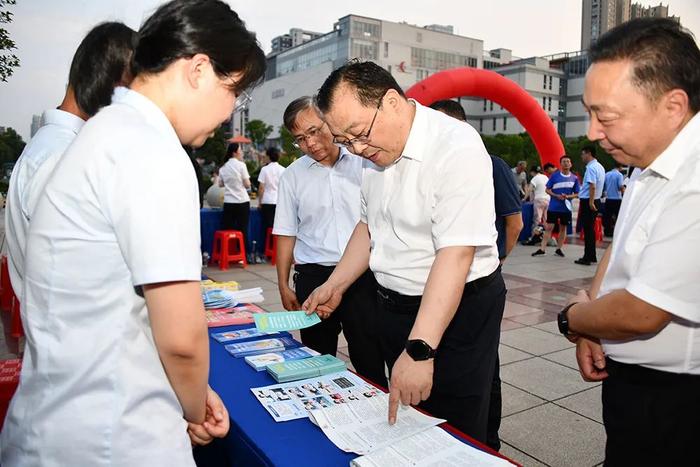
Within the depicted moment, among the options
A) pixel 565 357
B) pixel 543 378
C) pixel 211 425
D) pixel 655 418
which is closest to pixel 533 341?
pixel 565 357

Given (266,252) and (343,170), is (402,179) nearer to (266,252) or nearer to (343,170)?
(343,170)

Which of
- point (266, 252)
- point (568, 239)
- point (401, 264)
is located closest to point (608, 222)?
point (568, 239)

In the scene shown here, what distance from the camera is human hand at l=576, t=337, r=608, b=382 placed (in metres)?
1.34

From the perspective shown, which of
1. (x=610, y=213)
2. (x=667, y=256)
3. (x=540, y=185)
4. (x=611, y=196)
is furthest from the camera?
(x=610, y=213)

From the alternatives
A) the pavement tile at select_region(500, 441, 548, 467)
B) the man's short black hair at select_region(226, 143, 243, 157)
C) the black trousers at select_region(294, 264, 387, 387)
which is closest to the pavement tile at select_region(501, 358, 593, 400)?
the pavement tile at select_region(500, 441, 548, 467)

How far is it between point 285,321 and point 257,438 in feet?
1.92

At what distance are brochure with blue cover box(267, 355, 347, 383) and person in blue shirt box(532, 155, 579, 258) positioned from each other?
6.75 metres

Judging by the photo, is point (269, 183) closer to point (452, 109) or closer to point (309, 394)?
point (452, 109)

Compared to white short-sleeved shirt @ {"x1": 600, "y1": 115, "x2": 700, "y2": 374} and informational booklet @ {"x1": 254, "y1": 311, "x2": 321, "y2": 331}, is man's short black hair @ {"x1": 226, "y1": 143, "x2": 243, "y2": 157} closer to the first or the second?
informational booklet @ {"x1": 254, "y1": 311, "x2": 321, "y2": 331}

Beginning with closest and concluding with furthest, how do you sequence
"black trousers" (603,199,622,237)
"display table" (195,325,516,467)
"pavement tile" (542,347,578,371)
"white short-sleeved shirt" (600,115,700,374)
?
"white short-sleeved shirt" (600,115,700,374) < "display table" (195,325,516,467) < "pavement tile" (542,347,578,371) < "black trousers" (603,199,622,237)

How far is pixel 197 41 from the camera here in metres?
0.86

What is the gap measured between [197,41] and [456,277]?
83cm

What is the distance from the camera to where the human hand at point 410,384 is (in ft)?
4.09

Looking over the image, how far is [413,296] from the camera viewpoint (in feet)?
5.12
